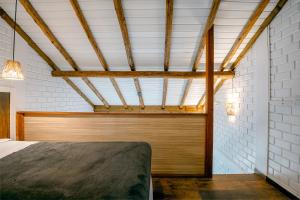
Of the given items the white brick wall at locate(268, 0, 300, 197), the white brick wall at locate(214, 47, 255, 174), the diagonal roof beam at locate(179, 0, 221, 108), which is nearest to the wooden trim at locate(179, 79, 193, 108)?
the diagonal roof beam at locate(179, 0, 221, 108)

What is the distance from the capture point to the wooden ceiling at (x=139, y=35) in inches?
130

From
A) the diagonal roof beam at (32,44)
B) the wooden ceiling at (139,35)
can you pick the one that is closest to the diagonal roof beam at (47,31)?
the wooden ceiling at (139,35)

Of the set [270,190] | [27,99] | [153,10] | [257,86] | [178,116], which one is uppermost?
[153,10]

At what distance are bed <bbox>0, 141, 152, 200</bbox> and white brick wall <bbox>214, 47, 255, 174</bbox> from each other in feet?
8.62

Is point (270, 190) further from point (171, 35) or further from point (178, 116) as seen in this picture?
point (171, 35)

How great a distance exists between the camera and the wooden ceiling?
329cm

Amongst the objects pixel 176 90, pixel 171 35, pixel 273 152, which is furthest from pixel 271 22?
pixel 176 90

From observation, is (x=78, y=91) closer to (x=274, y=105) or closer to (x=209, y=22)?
(x=209, y=22)

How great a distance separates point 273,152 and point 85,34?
385 centimetres

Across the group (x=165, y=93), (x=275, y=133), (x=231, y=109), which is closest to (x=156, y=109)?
(x=165, y=93)

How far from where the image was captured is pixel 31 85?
424 cm

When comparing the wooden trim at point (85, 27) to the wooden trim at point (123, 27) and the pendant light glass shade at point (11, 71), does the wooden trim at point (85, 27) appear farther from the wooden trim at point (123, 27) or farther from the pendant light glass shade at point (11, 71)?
the pendant light glass shade at point (11, 71)

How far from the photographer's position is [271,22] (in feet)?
10.6

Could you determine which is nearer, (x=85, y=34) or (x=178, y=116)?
A: (x=178, y=116)
